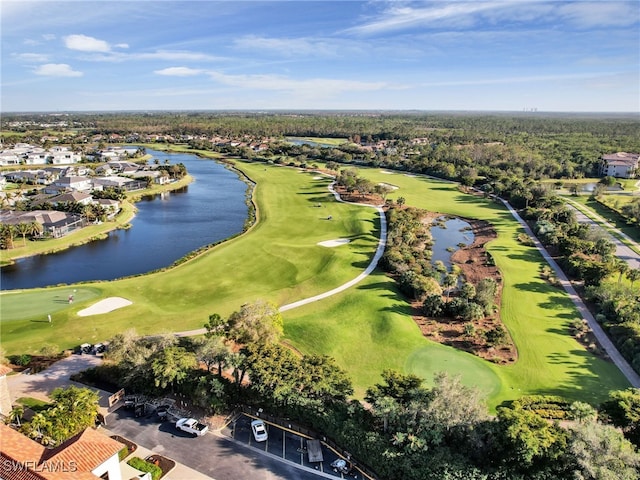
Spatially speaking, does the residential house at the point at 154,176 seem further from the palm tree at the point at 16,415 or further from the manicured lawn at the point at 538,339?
the palm tree at the point at 16,415

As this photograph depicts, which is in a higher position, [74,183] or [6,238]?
[74,183]

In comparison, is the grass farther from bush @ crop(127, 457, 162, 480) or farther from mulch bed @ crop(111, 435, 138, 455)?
mulch bed @ crop(111, 435, 138, 455)

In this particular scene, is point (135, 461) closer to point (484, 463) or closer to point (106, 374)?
point (106, 374)

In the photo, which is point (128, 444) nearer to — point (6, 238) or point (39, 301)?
point (39, 301)

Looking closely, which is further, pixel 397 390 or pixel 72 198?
pixel 72 198

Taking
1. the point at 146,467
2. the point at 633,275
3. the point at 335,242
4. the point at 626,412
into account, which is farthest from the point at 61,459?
the point at 633,275

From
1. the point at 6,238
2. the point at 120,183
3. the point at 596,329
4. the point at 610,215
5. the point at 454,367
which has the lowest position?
the point at 454,367

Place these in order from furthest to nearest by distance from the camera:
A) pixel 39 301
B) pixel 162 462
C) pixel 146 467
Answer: pixel 39 301, pixel 162 462, pixel 146 467
